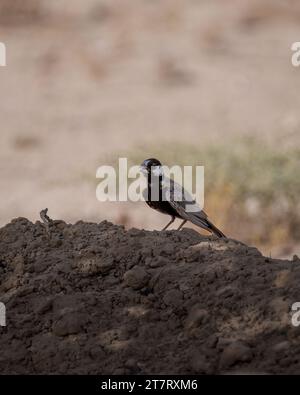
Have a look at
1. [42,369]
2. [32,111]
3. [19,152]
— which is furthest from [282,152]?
[42,369]

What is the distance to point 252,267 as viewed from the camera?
5340mm

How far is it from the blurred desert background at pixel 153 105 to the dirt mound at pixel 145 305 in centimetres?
445

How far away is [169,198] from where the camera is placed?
710cm

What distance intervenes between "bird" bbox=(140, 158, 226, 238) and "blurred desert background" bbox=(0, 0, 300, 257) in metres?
2.81

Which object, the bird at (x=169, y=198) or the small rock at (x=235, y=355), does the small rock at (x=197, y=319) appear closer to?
the small rock at (x=235, y=355)

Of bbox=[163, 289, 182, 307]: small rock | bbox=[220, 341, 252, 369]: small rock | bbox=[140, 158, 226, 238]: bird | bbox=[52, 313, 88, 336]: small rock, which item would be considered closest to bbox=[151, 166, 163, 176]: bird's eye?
bbox=[140, 158, 226, 238]: bird

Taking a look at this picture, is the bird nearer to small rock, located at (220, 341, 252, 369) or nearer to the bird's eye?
the bird's eye

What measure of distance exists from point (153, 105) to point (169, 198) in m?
8.34

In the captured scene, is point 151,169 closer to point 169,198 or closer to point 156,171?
point 156,171

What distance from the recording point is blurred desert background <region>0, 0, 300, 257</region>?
11.2m

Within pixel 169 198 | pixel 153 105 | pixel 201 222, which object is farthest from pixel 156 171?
pixel 153 105

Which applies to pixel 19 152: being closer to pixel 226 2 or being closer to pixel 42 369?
pixel 226 2

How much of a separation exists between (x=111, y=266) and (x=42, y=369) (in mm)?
819

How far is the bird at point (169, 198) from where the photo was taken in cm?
710
